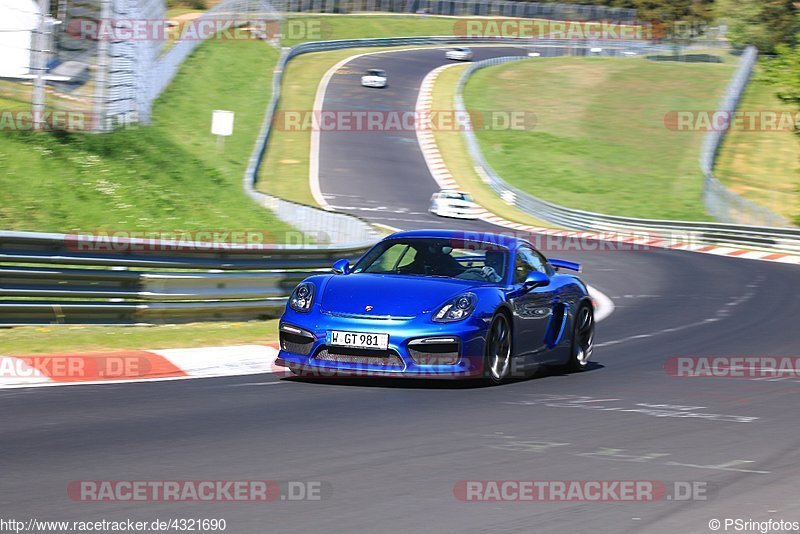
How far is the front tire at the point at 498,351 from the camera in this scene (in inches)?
369

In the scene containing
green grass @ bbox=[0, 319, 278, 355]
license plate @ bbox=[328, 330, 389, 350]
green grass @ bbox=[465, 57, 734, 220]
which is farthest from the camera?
green grass @ bbox=[465, 57, 734, 220]

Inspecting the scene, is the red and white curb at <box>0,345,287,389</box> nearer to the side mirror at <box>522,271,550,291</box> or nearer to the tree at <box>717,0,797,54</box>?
the side mirror at <box>522,271,550,291</box>

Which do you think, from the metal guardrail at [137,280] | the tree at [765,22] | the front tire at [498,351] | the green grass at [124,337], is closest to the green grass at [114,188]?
the metal guardrail at [137,280]

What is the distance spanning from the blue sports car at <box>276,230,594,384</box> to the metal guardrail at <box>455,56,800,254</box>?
74.9 feet

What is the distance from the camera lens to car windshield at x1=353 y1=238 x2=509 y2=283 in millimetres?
9961

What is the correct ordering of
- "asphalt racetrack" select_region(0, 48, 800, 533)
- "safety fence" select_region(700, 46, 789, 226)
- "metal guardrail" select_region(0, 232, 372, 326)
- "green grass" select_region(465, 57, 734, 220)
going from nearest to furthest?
"asphalt racetrack" select_region(0, 48, 800, 533)
"metal guardrail" select_region(0, 232, 372, 326)
"safety fence" select_region(700, 46, 789, 226)
"green grass" select_region(465, 57, 734, 220)

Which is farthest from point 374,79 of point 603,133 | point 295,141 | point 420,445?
point 420,445

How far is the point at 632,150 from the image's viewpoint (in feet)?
177

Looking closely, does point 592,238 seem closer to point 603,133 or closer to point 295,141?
point 295,141

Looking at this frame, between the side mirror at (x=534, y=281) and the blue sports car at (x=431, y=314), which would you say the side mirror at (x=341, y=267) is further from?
the side mirror at (x=534, y=281)

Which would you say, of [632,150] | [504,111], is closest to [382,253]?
[632,150]

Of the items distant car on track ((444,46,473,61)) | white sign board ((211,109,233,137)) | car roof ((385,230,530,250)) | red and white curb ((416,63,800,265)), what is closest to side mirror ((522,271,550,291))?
car roof ((385,230,530,250))

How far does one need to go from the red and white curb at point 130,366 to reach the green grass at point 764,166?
3124cm

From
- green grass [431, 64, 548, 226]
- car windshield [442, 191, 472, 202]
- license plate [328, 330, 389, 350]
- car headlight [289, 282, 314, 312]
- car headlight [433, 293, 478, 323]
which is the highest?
car headlight [433, 293, 478, 323]
